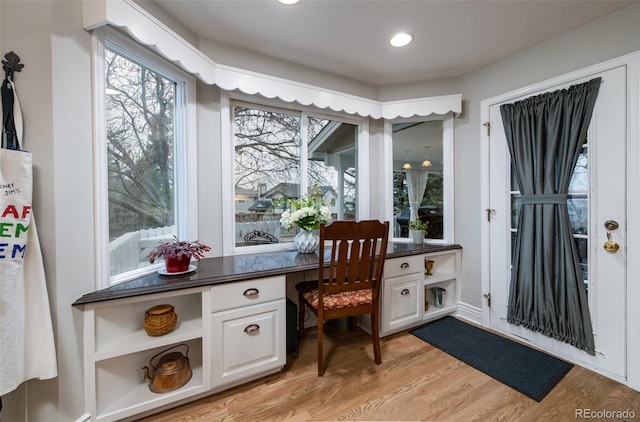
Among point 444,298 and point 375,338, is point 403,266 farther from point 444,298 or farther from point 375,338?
point 444,298

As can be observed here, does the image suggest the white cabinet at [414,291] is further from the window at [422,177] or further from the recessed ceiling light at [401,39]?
the recessed ceiling light at [401,39]

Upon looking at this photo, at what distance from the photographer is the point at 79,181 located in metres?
1.25

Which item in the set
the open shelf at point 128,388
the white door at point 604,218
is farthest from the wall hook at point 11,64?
the white door at point 604,218

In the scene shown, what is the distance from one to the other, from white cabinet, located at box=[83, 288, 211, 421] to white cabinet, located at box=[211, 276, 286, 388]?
7 cm

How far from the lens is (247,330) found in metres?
1.59

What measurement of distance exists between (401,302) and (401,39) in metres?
2.17

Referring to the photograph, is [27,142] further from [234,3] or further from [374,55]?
[374,55]

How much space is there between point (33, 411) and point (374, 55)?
310 cm

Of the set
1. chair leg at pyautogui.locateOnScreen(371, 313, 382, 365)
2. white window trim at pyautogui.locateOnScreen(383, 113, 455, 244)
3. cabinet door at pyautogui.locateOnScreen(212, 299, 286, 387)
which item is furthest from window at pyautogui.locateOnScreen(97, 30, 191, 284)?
white window trim at pyautogui.locateOnScreen(383, 113, 455, 244)

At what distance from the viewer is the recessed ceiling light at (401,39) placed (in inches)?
76.2

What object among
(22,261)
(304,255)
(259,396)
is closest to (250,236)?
(304,255)

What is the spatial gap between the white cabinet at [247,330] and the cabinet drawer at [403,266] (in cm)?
93

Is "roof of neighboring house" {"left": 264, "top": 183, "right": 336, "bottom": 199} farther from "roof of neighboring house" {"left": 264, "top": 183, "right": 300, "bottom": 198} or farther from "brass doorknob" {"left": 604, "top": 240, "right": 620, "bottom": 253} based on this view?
"brass doorknob" {"left": 604, "top": 240, "right": 620, "bottom": 253}

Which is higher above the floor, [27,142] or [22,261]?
[27,142]
